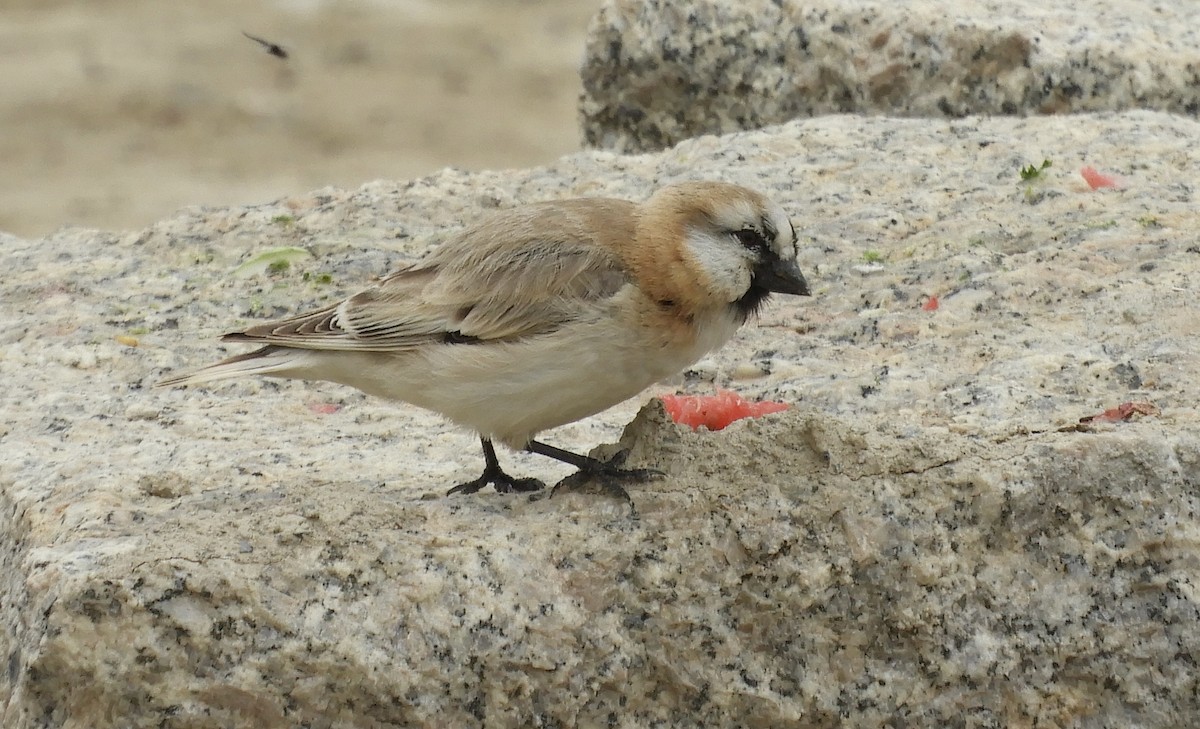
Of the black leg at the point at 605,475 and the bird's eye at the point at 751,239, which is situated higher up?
the bird's eye at the point at 751,239

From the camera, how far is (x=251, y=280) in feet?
19.4

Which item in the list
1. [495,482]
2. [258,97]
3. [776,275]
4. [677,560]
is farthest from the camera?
[258,97]

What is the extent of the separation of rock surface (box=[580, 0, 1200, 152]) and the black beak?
3202 mm

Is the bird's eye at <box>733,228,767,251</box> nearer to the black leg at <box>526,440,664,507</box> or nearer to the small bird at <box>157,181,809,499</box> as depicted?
the small bird at <box>157,181,809,499</box>

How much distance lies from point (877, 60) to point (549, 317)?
3.69 metres

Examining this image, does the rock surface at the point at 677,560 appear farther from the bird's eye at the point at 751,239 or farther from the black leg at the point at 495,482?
the bird's eye at the point at 751,239

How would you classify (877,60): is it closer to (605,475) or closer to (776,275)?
(776,275)

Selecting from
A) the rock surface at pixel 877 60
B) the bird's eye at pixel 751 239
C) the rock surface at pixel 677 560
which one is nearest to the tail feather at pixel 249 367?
the rock surface at pixel 677 560

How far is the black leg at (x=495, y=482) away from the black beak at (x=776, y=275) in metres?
0.81

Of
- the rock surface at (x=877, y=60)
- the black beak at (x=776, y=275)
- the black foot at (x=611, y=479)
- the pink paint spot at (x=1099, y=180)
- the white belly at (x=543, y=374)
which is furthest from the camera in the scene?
the rock surface at (x=877, y=60)

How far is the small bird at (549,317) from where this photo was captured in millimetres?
4191

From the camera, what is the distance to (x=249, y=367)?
4438 millimetres

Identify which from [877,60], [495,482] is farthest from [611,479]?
[877,60]

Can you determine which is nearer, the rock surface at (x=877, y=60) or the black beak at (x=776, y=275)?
the black beak at (x=776, y=275)
